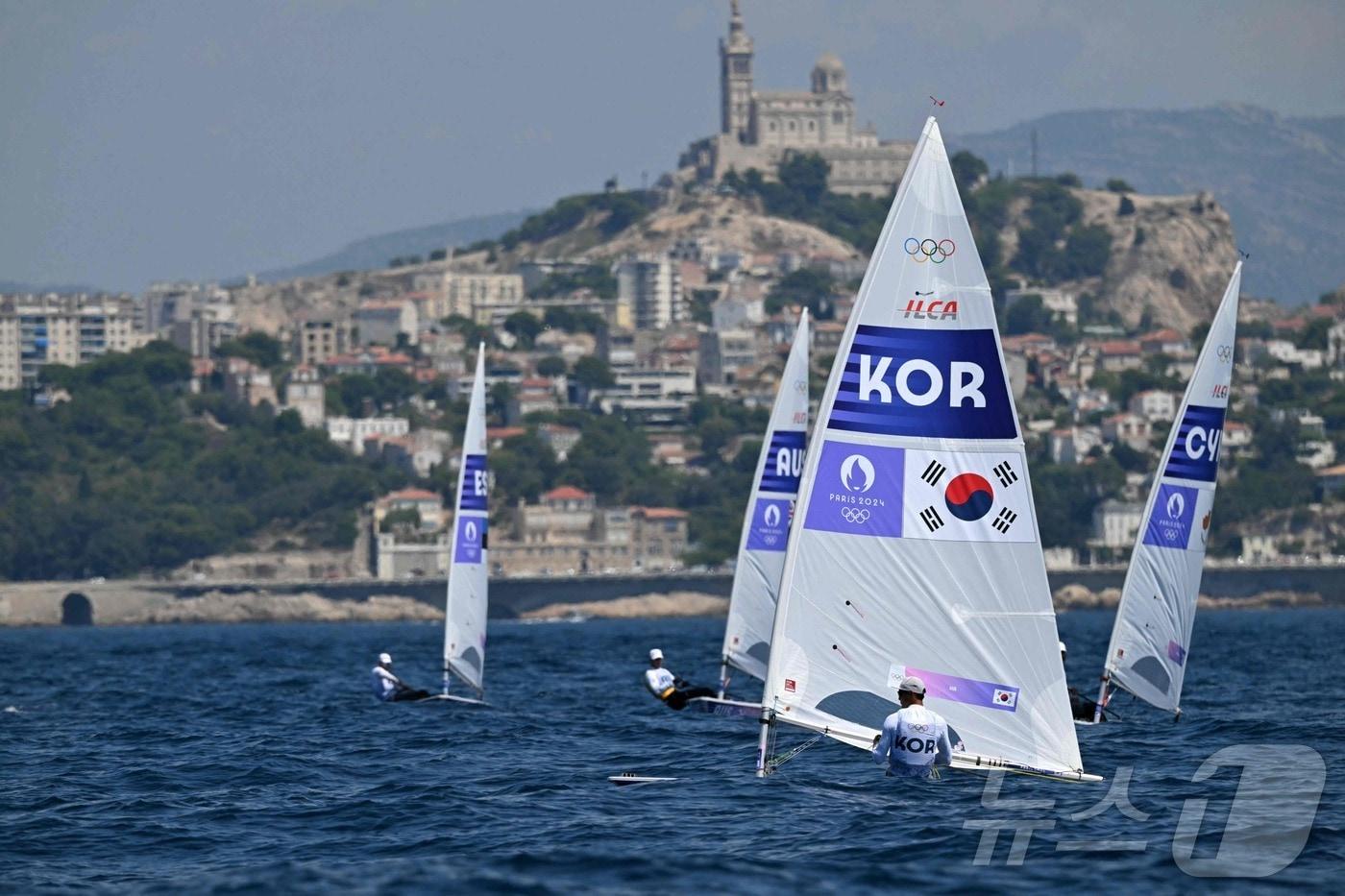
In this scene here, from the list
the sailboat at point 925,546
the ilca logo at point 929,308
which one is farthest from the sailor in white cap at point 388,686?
the ilca logo at point 929,308

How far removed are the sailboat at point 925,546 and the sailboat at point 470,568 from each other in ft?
58.3

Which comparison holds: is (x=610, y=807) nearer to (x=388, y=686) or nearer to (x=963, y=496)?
(x=963, y=496)

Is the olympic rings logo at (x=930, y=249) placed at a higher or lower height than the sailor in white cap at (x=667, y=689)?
higher

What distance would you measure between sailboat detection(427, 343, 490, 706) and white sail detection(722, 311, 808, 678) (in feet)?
14.5

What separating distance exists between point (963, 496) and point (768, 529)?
15.6m

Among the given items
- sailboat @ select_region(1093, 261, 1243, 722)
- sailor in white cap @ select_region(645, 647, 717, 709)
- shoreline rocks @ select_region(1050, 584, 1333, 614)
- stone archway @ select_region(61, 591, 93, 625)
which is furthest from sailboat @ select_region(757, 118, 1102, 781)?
stone archway @ select_region(61, 591, 93, 625)

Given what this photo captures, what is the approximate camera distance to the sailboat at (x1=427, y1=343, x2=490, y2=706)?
122 ft

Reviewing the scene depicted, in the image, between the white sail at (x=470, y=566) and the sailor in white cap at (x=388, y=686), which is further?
the sailor in white cap at (x=388, y=686)

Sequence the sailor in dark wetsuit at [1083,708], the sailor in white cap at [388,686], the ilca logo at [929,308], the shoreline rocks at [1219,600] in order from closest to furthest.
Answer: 1. the ilca logo at [929,308]
2. the sailor in dark wetsuit at [1083,708]
3. the sailor in white cap at [388,686]
4. the shoreline rocks at [1219,600]

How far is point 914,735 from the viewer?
63.6 feet

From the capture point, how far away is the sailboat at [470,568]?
122 feet

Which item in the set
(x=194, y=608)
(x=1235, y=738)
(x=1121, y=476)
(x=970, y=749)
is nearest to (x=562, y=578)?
(x=194, y=608)

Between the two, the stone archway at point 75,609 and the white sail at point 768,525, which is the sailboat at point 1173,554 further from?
the stone archway at point 75,609

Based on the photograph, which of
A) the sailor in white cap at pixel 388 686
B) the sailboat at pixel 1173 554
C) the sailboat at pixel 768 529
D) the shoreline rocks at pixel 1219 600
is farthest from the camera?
the shoreline rocks at pixel 1219 600
